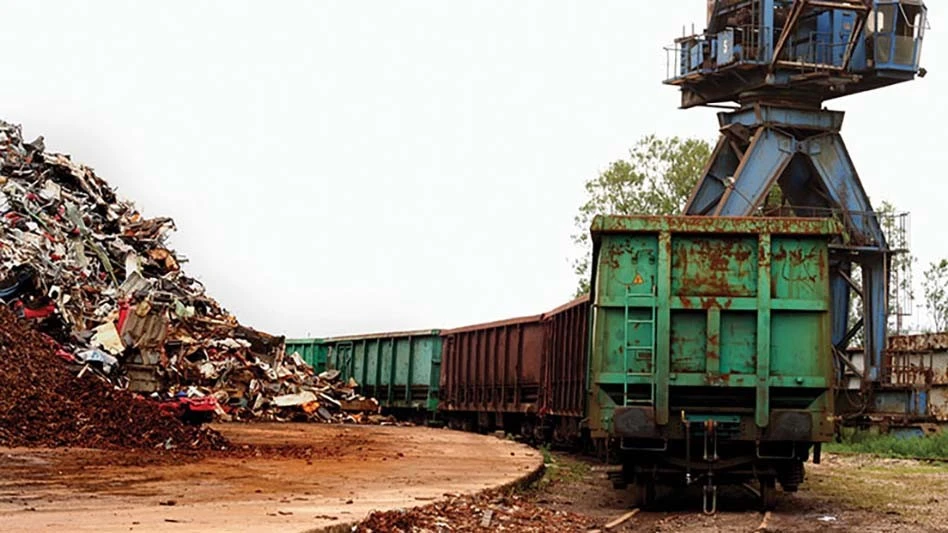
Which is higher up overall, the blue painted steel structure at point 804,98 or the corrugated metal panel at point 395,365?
the blue painted steel structure at point 804,98

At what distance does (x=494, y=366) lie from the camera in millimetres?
27938

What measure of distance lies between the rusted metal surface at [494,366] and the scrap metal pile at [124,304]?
2636 millimetres

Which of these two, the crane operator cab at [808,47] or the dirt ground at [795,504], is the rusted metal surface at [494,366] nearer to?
the dirt ground at [795,504]

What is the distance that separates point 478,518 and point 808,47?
79.1 feet

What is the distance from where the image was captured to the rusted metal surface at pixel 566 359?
1986cm

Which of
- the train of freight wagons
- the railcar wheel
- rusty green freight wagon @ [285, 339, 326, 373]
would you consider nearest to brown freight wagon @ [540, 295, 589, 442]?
the railcar wheel

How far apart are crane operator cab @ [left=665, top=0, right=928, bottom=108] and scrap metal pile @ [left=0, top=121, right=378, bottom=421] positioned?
12514mm

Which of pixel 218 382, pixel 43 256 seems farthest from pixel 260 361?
pixel 43 256

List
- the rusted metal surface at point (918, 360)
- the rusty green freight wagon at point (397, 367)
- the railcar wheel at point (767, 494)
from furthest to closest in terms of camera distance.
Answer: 1. the rusty green freight wagon at point (397, 367)
2. the rusted metal surface at point (918, 360)
3. the railcar wheel at point (767, 494)

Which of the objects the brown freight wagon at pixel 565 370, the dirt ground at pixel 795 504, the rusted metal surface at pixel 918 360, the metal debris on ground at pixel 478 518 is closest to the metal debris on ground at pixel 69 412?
the dirt ground at pixel 795 504

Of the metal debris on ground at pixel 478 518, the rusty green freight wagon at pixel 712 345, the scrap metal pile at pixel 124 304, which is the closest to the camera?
the metal debris on ground at pixel 478 518

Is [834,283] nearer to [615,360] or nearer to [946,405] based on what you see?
[946,405]

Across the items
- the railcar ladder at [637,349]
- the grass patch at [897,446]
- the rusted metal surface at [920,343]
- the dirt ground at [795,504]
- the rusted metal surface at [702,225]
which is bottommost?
the dirt ground at [795,504]

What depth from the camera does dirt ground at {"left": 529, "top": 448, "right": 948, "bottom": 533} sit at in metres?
12.8
